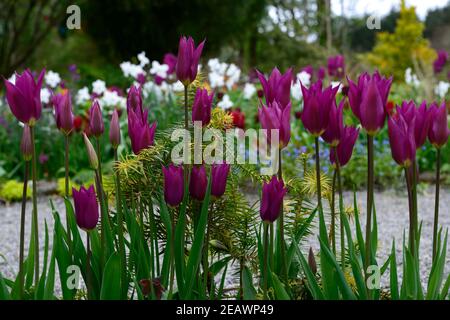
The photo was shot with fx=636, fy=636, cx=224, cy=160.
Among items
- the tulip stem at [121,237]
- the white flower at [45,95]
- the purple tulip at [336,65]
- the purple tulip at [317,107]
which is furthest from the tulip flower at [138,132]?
the purple tulip at [336,65]

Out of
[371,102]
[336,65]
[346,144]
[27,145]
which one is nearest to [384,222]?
[336,65]

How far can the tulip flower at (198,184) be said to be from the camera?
5.05 feet

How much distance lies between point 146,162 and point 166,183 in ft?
1.13

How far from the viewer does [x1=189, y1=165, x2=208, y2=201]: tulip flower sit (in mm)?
1538

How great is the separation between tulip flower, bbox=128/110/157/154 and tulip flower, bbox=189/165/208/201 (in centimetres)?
15

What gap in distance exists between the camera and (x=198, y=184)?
1549mm

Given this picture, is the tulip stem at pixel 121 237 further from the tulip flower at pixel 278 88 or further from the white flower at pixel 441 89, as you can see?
the white flower at pixel 441 89

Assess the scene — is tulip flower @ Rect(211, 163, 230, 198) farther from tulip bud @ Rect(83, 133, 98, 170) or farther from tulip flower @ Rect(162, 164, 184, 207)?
tulip bud @ Rect(83, 133, 98, 170)

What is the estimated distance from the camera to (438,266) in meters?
1.49

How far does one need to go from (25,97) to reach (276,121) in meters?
0.57

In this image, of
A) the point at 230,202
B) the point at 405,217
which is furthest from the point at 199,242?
the point at 405,217

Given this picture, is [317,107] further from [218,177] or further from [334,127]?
[218,177]

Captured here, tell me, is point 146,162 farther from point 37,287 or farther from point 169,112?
point 169,112

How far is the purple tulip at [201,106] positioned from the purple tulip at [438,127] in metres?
0.53
